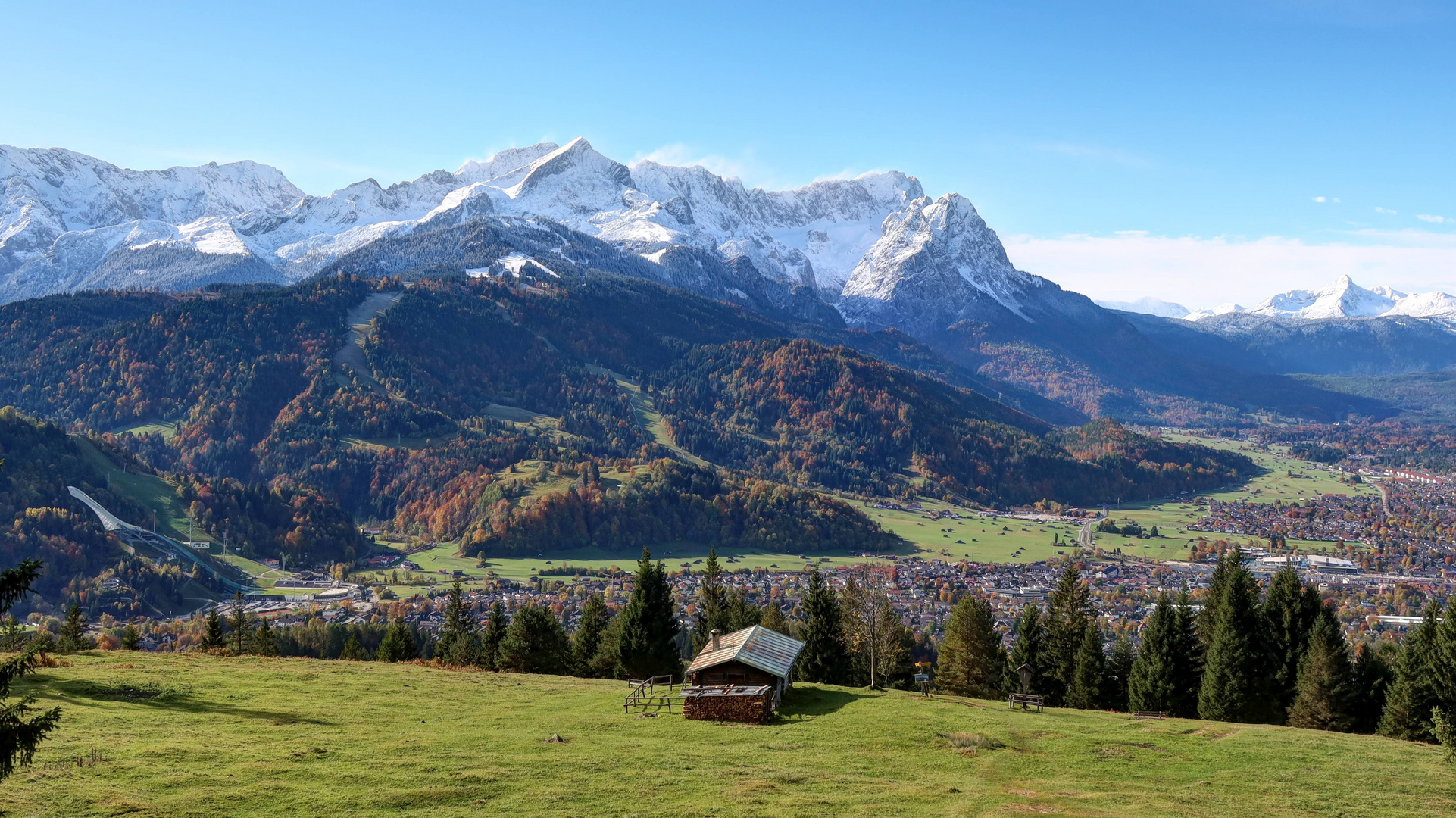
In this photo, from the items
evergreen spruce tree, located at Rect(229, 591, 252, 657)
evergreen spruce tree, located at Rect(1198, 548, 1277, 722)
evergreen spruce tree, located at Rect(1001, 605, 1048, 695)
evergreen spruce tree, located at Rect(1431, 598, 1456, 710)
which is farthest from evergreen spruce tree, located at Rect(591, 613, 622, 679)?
evergreen spruce tree, located at Rect(1431, 598, 1456, 710)

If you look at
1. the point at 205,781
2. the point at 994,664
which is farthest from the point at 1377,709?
the point at 205,781

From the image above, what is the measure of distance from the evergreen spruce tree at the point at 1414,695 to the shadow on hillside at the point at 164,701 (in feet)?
199

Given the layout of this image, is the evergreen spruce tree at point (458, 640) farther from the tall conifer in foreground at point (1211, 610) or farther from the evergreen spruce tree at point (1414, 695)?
the evergreen spruce tree at point (1414, 695)

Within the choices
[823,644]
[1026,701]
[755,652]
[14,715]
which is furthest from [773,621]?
[14,715]

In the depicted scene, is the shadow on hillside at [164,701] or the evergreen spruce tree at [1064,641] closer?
the shadow on hillside at [164,701]

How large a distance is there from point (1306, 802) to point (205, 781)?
4057 cm

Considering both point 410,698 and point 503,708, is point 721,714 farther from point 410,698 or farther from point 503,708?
point 410,698

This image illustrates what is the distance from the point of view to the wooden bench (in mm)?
58500

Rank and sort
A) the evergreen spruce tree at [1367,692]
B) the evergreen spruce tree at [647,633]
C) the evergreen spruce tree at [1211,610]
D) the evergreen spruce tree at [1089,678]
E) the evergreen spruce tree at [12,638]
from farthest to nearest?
the evergreen spruce tree at [1211,610] → the evergreen spruce tree at [1089,678] → the evergreen spruce tree at [647,633] → the evergreen spruce tree at [1367,692] → the evergreen spruce tree at [12,638]

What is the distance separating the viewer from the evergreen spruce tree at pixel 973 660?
81875 millimetres

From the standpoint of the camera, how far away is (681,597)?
171375 mm

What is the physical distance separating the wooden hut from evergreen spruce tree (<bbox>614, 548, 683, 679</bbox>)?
16.9 m

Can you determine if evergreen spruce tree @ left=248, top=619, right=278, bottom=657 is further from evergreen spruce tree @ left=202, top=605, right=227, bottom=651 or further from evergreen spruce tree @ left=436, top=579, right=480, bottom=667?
evergreen spruce tree @ left=436, top=579, right=480, bottom=667

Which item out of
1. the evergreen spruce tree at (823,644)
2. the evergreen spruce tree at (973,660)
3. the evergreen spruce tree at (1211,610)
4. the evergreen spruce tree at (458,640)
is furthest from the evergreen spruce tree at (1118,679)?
the evergreen spruce tree at (458,640)
